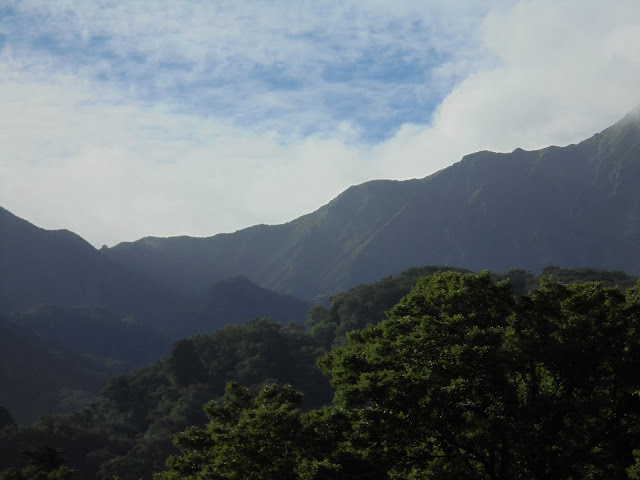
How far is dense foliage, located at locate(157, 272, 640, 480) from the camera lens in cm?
2105

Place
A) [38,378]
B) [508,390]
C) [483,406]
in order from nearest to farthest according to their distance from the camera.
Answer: [508,390]
[483,406]
[38,378]

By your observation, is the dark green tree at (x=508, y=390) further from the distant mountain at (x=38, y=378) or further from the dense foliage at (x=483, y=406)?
the distant mountain at (x=38, y=378)

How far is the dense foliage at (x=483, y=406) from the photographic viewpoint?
69.1 feet

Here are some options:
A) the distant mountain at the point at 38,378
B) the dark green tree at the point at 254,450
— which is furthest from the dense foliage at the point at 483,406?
the distant mountain at the point at 38,378

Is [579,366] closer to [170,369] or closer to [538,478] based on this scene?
[538,478]

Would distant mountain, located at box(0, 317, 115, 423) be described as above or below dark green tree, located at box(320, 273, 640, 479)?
below

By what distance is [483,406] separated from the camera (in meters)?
21.8

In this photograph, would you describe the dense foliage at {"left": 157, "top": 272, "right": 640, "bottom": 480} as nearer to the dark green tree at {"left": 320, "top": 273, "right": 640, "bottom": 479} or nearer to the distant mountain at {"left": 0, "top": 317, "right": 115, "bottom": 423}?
the dark green tree at {"left": 320, "top": 273, "right": 640, "bottom": 479}

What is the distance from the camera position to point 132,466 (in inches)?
2741

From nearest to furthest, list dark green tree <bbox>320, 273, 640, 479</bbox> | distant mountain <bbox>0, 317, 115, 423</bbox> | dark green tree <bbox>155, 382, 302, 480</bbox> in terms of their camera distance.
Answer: dark green tree <bbox>320, 273, 640, 479</bbox>
dark green tree <bbox>155, 382, 302, 480</bbox>
distant mountain <bbox>0, 317, 115, 423</bbox>

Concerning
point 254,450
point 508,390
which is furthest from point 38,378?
point 508,390

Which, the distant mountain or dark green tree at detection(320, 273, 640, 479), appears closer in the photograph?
dark green tree at detection(320, 273, 640, 479)

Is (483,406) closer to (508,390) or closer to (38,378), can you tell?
(508,390)

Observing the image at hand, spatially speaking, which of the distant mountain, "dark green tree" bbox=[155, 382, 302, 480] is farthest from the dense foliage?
the distant mountain
